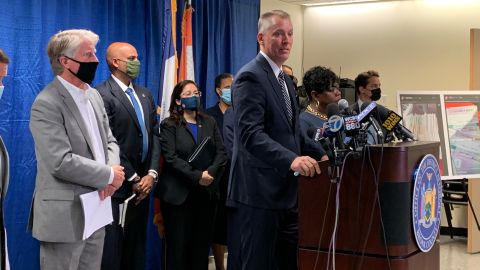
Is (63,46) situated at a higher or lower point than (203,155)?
higher

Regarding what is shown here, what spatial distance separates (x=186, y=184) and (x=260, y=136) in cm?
173

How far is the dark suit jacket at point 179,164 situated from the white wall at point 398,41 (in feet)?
11.1

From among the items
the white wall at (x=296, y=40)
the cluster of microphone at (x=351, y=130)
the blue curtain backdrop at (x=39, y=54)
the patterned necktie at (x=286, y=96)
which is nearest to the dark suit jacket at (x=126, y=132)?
the blue curtain backdrop at (x=39, y=54)

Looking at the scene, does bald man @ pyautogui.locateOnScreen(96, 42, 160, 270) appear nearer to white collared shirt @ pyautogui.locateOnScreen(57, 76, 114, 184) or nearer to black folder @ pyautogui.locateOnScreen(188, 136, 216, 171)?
black folder @ pyautogui.locateOnScreen(188, 136, 216, 171)

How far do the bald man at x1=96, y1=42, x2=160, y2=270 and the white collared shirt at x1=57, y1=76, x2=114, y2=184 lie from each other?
883mm

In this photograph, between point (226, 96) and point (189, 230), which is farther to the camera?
point (226, 96)

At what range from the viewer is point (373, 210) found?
2.14 metres

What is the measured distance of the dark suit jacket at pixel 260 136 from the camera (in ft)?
7.70

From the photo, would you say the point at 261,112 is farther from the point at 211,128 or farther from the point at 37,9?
the point at 37,9

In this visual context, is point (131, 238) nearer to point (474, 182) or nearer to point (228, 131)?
point (228, 131)

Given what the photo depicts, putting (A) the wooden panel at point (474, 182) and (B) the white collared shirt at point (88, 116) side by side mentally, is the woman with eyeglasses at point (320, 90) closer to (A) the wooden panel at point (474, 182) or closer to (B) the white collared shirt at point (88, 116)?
(B) the white collared shirt at point (88, 116)

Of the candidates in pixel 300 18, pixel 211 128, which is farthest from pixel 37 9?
pixel 300 18

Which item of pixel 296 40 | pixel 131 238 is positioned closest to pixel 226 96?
pixel 131 238

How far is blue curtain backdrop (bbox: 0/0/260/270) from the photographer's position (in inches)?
147
